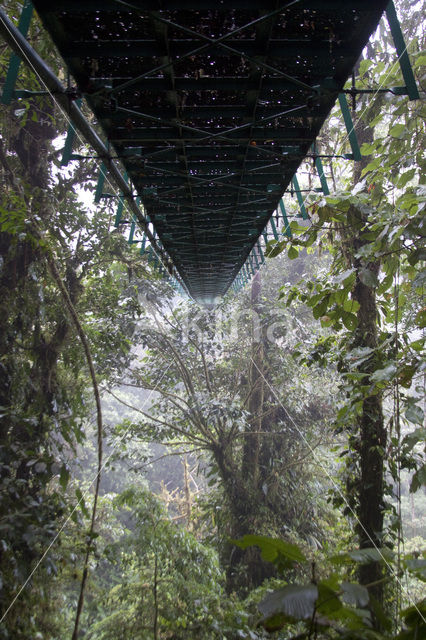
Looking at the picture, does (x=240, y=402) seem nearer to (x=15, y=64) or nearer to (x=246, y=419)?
(x=246, y=419)

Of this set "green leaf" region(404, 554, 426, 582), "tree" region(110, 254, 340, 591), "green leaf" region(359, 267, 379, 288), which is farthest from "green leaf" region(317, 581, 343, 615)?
"tree" region(110, 254, 340, 591)

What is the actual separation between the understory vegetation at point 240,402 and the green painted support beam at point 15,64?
0.77 m

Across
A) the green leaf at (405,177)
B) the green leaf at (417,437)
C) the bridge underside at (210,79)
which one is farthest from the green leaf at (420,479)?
the bridge underside at (210,79)

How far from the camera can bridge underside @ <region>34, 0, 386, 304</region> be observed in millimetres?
1015

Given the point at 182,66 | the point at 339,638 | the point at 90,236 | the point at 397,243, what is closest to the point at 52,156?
the point at 90,236

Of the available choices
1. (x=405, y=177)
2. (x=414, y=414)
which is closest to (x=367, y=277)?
(x=405, y=177)

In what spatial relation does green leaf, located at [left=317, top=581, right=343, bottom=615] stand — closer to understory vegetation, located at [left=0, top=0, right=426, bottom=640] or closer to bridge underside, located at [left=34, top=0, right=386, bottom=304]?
understory vegetation, located at [left=0, top=0, right=426, bottom=640]

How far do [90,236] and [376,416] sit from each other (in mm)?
2779

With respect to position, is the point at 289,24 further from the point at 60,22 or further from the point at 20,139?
the point at 20,139

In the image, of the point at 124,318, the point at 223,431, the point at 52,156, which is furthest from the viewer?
the point at 223,431

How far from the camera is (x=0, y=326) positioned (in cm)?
236

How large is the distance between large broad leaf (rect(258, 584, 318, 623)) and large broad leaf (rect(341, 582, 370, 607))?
0.04 meters

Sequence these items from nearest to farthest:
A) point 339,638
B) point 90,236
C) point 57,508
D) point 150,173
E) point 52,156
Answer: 1. point 339,638
2. point 150,173
3. point 57,508
4. point 52,156
5. point 90,236

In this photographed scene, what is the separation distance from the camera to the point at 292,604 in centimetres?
52
